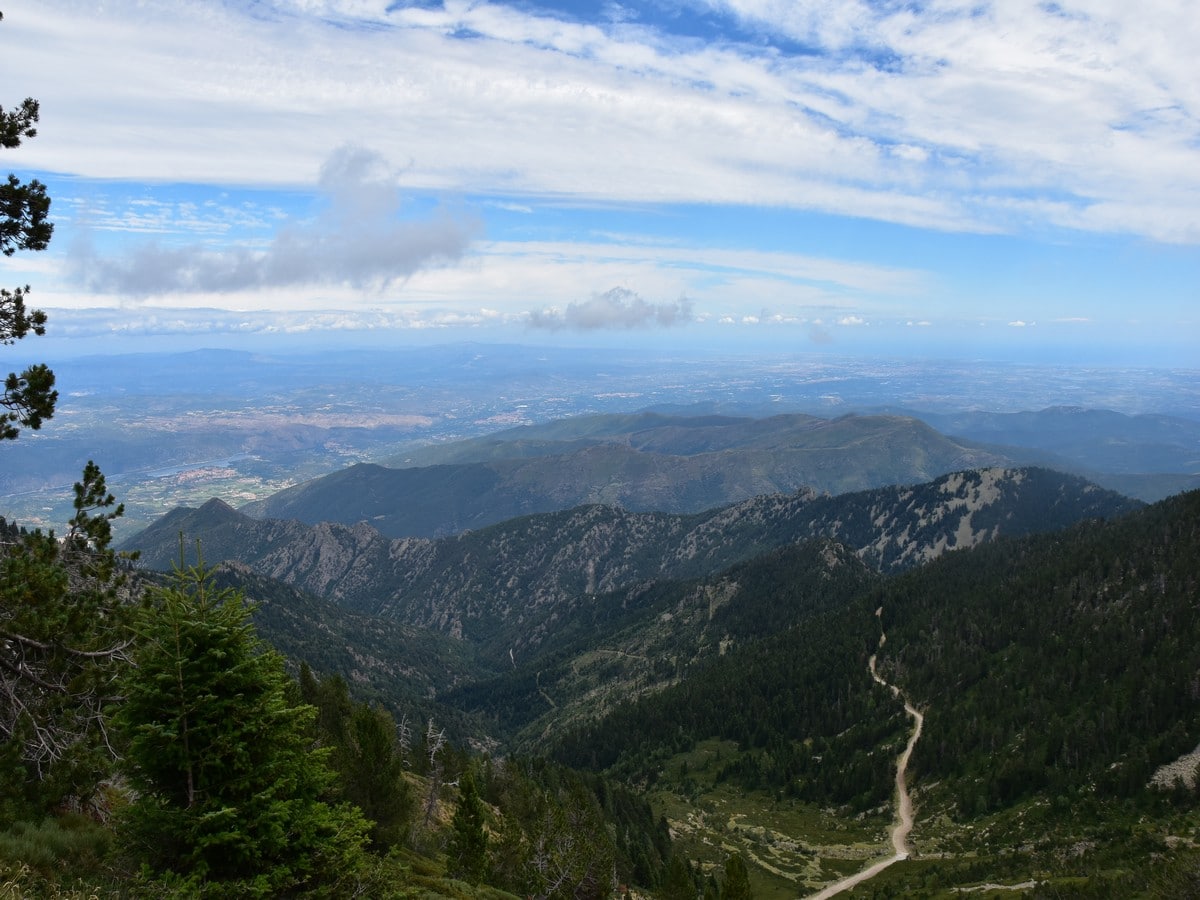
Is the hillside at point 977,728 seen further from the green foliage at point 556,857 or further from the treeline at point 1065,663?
the green foliage at point 556,857

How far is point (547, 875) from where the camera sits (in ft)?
181

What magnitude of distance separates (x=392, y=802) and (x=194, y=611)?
41.1 meters

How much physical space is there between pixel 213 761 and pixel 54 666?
8540 millimetres

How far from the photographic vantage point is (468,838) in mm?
51750

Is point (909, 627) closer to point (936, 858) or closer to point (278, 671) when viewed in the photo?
point (936, 858)

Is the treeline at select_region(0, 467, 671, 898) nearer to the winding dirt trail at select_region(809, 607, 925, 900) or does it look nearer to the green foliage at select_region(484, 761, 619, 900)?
the green foliage at select_region(484, 761, 619, 900)

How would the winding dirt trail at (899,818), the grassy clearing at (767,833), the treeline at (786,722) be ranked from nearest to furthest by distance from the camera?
the winding dirt trail at (899,818) → the grassy clearing at (767,833) → the treeline at (786,722)

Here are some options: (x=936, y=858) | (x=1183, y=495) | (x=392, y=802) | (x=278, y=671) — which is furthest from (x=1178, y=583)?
(x=278, y=671)

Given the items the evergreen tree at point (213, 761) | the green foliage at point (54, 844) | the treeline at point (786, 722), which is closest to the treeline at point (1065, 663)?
the treeline at point (786, 722)

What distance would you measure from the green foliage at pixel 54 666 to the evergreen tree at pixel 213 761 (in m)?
4.24

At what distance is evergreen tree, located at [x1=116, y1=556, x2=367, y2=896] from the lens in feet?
58.5

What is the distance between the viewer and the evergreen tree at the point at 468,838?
50.8 metres

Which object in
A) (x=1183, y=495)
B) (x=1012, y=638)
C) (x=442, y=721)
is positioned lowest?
(x=442, y=721)

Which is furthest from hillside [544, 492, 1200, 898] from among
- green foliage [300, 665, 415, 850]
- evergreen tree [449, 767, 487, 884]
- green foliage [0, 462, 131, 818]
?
green foliage [0, 462, 131, 818]
